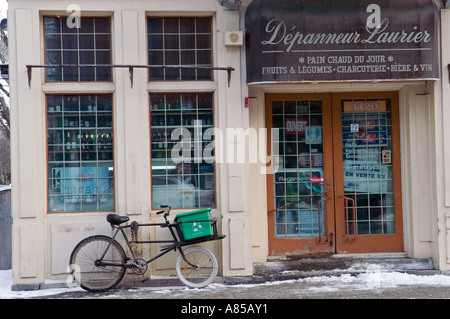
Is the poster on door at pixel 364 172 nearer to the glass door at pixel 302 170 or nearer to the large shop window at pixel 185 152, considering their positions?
the glass door at pixel 302 170

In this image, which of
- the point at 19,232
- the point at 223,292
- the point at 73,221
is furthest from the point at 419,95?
the point at 19,232

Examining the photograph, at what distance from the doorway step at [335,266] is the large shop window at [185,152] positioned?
129cm

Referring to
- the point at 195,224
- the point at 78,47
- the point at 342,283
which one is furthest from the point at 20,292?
the point at 342,283

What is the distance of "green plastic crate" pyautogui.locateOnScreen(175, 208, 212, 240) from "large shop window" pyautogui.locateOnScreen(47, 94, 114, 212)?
1.21 meters

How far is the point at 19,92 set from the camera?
9.10m

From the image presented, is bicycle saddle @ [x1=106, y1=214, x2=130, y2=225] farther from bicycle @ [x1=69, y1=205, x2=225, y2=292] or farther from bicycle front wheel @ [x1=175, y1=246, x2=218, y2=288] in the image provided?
bicycle front wheel @ [x1=175, y1=246, x2=218, y2=288]

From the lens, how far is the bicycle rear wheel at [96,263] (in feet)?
28.9

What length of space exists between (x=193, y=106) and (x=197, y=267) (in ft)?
7.69

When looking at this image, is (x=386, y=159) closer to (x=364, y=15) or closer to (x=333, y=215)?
(x=333, y=215)

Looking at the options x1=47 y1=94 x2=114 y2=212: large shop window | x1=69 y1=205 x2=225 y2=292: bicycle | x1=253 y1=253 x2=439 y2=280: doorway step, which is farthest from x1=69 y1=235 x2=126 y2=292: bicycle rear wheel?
x1=253 y1=253 x2=439 y2=280: doorway step

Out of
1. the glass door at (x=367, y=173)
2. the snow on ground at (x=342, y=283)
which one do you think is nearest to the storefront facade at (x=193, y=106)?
the glass door at (x=367, y=173)

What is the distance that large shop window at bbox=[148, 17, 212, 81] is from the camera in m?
9.51

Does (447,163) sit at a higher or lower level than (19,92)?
lower

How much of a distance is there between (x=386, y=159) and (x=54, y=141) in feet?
16.5
